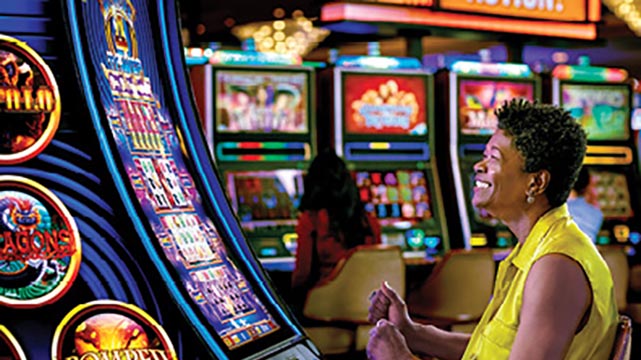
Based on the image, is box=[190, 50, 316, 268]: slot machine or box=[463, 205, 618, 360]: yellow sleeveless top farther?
box=[190, 50, 316, 268]: slot machine

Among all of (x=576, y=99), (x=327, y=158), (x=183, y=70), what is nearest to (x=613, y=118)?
(x=576, y=99)

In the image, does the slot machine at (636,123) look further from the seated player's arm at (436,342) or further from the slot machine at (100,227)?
the seated player's arm at (436,342)

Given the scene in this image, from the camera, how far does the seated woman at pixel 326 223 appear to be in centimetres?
543

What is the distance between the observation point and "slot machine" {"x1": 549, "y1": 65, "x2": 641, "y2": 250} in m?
7.22

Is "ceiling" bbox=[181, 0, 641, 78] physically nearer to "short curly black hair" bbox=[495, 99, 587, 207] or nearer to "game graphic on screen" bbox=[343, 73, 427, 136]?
"game graphic on screen" bbox=[343, 73, 427, 136]

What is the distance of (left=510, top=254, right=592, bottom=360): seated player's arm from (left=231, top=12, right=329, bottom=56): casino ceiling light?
10937 mm

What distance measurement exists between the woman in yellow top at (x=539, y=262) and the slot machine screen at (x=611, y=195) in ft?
17.5

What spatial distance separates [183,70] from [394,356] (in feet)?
4.73

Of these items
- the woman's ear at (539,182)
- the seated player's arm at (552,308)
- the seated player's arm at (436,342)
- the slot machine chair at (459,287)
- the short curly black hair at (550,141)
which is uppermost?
the short curly black hair at (550,141)

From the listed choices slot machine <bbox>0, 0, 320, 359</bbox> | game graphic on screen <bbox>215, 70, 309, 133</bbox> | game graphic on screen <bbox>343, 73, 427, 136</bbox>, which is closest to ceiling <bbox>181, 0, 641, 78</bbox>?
game graphic on screen <bbox>343, 73, 427, 136</bbox>

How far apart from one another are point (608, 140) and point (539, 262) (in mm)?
5689

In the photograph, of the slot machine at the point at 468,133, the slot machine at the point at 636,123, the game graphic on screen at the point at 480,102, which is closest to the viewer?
the slot machine at the point at 468,133

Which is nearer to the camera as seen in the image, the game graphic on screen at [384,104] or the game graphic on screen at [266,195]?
the game graphic on screen at [266,195]

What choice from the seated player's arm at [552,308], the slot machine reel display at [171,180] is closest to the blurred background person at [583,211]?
the slot machine reel display at [171,180]
